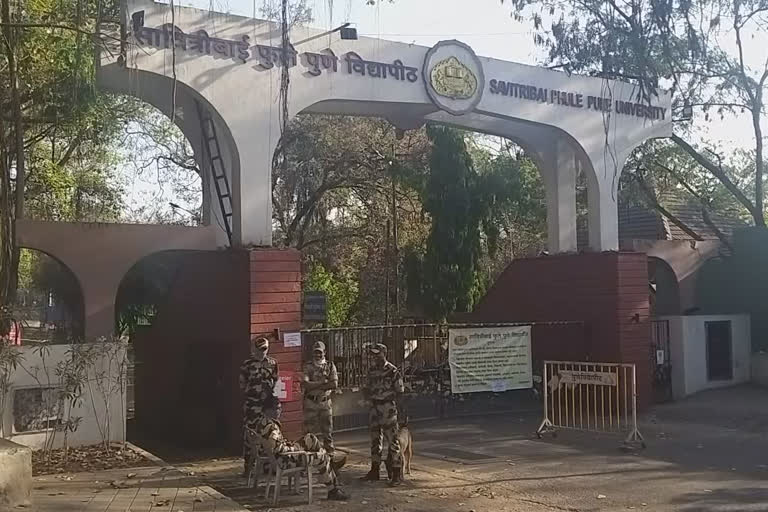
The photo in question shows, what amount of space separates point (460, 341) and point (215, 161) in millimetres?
4973

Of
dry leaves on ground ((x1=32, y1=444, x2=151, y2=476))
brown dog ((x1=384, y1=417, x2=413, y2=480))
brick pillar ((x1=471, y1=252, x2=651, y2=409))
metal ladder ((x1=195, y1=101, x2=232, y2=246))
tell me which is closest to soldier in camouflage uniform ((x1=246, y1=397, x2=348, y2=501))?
brown dog ((x1=384, y1=417, x2=413, y2=480))

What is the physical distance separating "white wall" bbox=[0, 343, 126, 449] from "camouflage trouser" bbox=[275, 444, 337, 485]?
3.55m

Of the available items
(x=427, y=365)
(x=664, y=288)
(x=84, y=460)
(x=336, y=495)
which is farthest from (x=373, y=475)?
(x=664, y=288)

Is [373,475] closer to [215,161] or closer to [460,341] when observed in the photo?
[460,341]

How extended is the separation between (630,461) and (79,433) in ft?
23.4

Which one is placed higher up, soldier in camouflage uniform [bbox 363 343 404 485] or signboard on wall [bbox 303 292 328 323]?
signboard on wall [bbox 303 292 328 323]

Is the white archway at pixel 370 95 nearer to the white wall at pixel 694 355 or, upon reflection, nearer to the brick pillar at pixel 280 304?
the brick pillar at pixel 280 304

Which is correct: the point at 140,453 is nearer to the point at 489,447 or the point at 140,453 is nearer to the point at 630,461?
the point at 489,447

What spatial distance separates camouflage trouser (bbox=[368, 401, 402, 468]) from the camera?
31.0 feet

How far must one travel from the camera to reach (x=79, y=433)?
10.9m

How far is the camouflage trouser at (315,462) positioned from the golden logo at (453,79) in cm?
734

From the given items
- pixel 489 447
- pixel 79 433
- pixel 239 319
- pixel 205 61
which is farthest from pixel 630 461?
pixel 205 61

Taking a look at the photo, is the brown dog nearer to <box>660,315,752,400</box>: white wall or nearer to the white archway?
the white archway

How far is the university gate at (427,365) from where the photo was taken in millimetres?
14156
